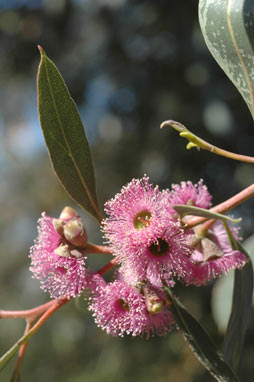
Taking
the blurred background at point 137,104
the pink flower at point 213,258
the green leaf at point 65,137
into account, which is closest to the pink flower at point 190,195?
the pink flower at point 213,258

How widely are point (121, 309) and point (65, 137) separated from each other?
363 millimetres

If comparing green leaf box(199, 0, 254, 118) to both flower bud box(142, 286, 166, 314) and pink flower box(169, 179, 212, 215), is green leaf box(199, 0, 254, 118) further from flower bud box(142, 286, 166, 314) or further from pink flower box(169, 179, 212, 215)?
flower bud box(142, 286, 166, 314)

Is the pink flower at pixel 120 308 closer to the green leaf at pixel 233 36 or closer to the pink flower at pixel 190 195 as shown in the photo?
the pink flower at pixel 190 195

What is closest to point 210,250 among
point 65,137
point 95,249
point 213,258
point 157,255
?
point 213,258

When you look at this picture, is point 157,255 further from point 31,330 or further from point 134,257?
point 31,330

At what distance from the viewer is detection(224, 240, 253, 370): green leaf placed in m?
1.13

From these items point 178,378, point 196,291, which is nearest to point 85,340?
point 178,378

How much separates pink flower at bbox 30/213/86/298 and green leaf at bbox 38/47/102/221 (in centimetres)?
9

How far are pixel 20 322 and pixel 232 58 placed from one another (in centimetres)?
406

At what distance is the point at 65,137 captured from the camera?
107cm

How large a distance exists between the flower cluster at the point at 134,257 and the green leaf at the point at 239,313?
68mm

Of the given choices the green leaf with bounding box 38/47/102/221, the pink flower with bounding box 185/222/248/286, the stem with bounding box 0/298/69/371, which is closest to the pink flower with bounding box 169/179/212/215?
the pink flower with bounding box 185/222/248/286

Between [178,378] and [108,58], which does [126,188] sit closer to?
[108,58]

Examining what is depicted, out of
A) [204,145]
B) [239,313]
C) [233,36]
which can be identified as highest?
[233,36]
